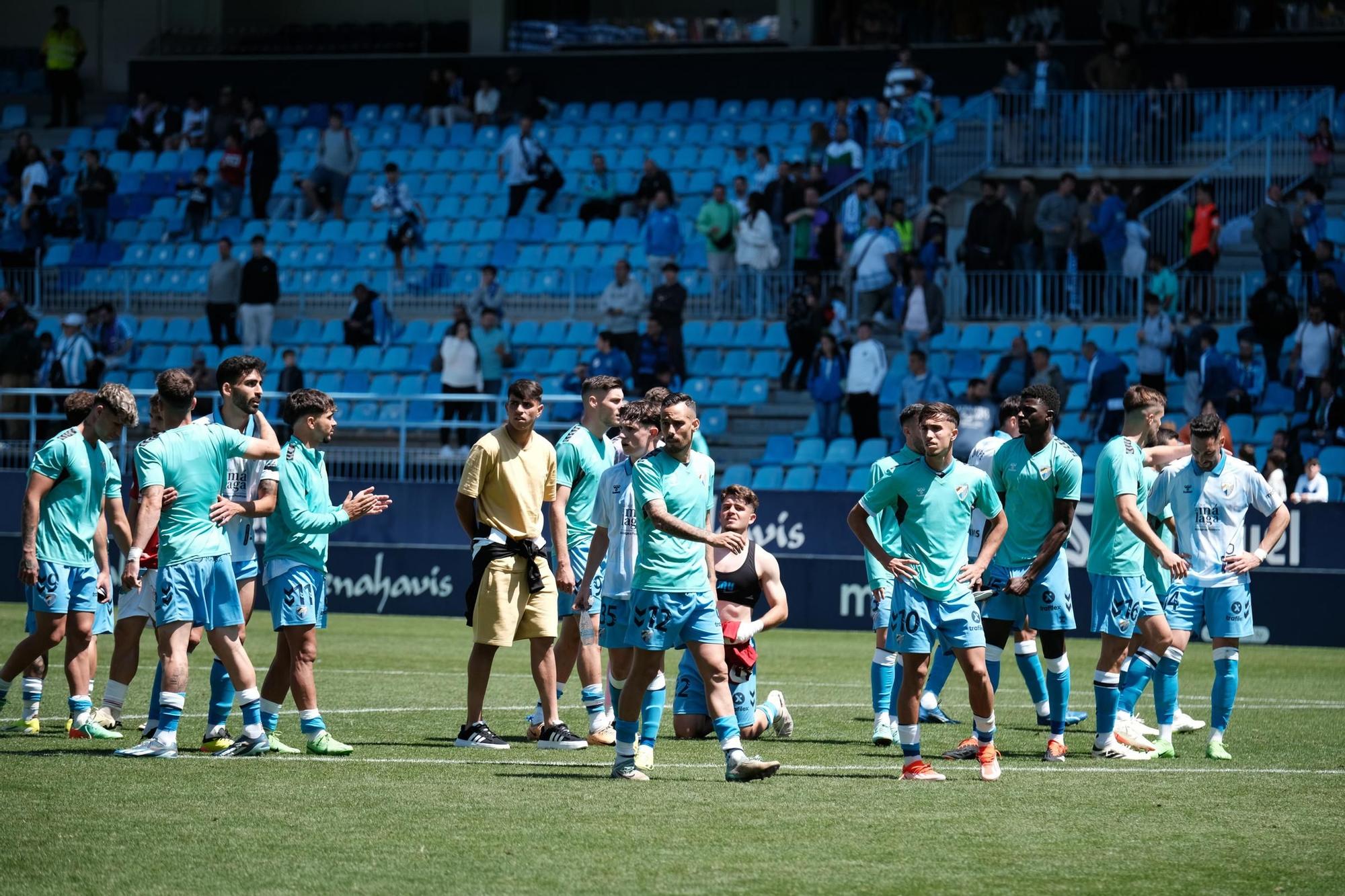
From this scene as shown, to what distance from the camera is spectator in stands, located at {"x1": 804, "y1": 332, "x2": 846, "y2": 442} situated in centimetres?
2531

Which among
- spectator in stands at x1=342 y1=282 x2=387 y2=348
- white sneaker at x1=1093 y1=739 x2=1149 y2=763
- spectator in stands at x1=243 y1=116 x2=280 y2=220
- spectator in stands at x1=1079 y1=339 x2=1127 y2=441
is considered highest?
spectator in stands at x1=243 y1=116 x2=280 y2=220

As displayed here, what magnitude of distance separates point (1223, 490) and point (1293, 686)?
16.8 ft

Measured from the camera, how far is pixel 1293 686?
15.6m

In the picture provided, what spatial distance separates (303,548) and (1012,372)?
1534 cm

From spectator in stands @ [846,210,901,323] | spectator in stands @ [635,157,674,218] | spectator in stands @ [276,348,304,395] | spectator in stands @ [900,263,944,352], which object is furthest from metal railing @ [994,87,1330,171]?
spectator in stands @ [276,348,304,395]

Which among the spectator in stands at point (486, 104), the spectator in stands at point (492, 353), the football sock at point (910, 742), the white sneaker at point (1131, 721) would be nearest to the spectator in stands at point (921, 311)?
the spectator in stands at point (492, 353)

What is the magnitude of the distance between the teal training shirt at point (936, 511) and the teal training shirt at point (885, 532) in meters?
0.83

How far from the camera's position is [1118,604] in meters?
10.8

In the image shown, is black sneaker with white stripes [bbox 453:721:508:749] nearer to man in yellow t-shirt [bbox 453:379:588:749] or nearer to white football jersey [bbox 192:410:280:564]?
man in yellow t-shirt [bbox 453:379:588:749]

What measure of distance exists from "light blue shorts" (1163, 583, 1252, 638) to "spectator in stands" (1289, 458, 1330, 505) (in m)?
10.8

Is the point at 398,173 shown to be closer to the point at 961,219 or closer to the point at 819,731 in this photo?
the point at 961,219

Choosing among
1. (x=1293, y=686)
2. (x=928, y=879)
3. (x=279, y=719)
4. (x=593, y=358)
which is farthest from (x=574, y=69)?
(x=928, y=879)

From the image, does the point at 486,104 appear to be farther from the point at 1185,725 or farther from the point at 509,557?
the point at 509,557

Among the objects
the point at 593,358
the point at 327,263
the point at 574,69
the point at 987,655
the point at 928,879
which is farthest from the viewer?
the point at 574,69
